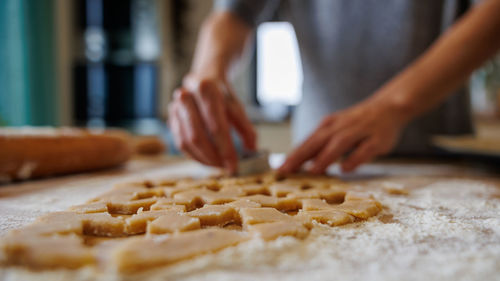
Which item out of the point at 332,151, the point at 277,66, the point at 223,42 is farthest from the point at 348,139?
the point at 277,66

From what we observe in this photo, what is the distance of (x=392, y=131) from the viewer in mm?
1137

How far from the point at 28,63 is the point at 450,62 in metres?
2.94

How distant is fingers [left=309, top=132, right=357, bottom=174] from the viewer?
107cm

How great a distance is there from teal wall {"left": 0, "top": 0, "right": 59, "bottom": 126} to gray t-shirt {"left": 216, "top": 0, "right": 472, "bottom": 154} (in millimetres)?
1843

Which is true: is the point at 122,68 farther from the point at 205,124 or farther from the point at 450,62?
the point at 450,62

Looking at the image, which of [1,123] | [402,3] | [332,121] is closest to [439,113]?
[402,3]

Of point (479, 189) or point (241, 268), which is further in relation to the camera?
point (479, 189)

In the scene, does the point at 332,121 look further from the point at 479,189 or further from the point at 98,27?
the point at 98,27

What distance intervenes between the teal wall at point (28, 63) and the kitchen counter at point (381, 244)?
2.04 m

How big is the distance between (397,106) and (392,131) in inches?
3.2

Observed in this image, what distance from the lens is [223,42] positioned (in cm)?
159

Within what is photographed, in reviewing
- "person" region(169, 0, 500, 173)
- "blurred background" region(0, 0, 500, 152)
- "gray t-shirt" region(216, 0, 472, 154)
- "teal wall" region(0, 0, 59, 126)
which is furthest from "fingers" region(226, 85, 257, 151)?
"blurred background" region(0, 0, 500, 152)

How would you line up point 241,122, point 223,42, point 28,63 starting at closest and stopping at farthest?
1. point 241,122
2. point 223,42
3. point 28,63

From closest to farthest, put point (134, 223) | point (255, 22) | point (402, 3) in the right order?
point (134, 223)
point (402, 3)
point (255, 22)
